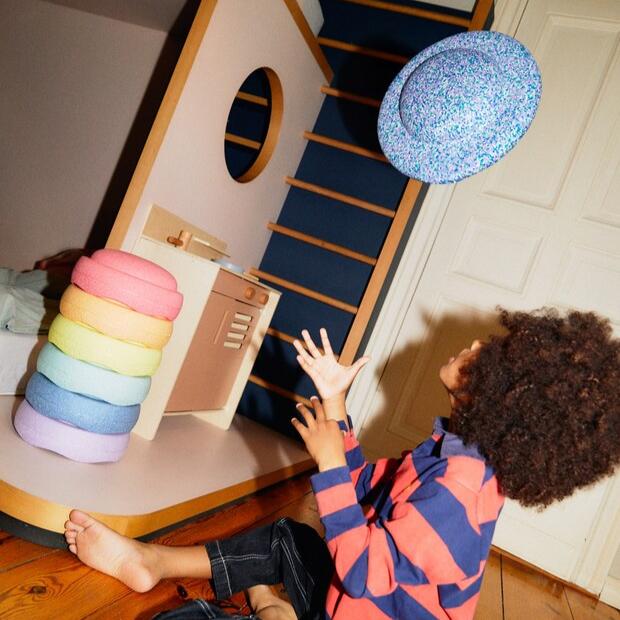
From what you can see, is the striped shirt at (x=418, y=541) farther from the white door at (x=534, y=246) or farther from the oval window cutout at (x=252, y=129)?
the oval window cutout at (x=252, y=129)

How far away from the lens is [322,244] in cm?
239

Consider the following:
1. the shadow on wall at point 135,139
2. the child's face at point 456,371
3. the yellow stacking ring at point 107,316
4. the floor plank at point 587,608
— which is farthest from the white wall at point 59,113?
the floor plank at point 587,608

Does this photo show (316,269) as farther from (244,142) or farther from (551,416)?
(551,416)

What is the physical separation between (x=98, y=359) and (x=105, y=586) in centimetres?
50

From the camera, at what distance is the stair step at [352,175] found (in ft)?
7.98

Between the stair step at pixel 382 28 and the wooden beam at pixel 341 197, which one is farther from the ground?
the stair step at pixel 382 28

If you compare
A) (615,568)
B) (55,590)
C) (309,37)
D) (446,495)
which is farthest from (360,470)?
(309,37)

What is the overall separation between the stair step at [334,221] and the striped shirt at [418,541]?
1.57m

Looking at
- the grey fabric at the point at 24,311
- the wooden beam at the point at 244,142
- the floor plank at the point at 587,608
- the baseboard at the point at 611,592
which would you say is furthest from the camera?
the wooden beam at the point at 244,142

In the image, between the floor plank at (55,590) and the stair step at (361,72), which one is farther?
the stair step at (361,72)

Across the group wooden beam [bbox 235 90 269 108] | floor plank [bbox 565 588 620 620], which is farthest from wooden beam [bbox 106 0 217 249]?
floor plank [bbox 565 588 620 620]

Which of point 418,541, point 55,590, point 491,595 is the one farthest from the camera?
point 491,595

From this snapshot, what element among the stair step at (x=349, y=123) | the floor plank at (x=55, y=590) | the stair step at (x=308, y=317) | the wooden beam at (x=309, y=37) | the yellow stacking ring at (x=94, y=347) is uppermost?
the wooden beam at (x=309, y=37)

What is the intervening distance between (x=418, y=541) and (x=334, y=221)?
1845mm
